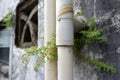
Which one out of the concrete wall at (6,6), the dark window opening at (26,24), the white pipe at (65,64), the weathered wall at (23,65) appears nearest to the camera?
the white pipe at (65,64)

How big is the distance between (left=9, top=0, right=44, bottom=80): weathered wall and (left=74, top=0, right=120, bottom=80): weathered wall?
3.58 ft

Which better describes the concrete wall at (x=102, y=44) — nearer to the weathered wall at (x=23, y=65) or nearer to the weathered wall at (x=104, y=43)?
the weathered wall at (x=104, y=43)

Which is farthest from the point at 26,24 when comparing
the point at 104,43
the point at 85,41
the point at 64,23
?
the point at 104,43

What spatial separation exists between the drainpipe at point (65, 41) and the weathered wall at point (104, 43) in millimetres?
294

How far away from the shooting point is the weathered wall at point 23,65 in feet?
12.5

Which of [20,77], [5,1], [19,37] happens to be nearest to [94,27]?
[20,77]

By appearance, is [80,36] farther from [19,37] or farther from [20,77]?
[19,37]

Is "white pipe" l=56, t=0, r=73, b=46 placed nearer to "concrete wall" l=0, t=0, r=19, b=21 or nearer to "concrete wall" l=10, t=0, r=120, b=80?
"concrete wall" l=10, t=0, r=120, b=80

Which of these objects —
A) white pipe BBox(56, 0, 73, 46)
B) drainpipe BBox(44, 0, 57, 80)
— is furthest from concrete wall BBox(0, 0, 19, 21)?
A: white pipe BBox(56, 0, 73, 46)

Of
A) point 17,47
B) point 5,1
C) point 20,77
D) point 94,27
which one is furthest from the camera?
point 5,1

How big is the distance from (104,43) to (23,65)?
90.7 inches

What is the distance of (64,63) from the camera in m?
2.39

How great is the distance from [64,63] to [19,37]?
293 centimetres

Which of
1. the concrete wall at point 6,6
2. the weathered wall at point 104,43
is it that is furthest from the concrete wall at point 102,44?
the concrete wall at point 6,6
